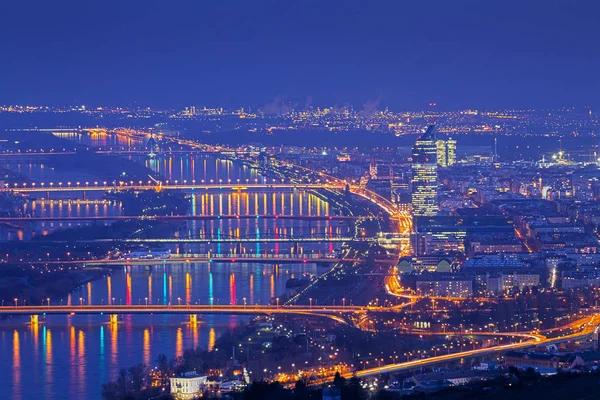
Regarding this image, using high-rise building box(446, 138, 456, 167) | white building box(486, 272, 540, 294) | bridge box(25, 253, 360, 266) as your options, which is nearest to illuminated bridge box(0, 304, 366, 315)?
white building box(486, 272, 540, 294)

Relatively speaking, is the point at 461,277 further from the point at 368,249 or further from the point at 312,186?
the point at 312,186

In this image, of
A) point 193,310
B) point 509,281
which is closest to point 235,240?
point 509,281

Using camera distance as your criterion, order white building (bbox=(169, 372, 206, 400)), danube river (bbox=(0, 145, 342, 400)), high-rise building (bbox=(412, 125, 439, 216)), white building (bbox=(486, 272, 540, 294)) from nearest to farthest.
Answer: white building (bbox=(169, 372, 206, 400))
danube river (bbox=(0, 145, 342, 400))
white building (bbox=(486, 272, 540, 294))
high-rise building (bbox=(412, 125, 439, 216))

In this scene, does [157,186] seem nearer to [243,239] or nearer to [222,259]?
[243,239]

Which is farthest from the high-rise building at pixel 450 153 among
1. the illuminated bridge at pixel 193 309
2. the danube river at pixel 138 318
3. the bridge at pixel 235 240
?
the illuminated bridge at pixel 193 309

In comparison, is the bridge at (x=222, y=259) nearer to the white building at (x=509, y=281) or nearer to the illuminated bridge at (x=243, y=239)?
the illuminated bridge at (x=243, y=239)

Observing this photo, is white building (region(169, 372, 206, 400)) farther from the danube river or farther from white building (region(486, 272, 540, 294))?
white building (region(486, 272, 540, 294))
